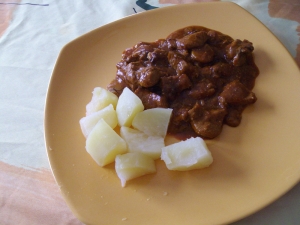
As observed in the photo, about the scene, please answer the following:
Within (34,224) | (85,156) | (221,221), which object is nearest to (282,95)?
(221,221)

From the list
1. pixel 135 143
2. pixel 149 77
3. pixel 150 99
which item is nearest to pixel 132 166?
pixel 135 143

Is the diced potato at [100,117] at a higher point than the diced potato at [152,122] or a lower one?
lower

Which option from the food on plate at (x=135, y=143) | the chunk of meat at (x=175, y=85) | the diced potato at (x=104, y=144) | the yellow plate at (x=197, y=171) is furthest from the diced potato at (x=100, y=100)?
the chunk of meat at (x=175, y=85)

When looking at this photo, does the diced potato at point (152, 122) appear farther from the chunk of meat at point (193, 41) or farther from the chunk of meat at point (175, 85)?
the chunk of meat at point (193, 41)

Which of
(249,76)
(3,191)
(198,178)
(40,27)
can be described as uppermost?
(249,76)

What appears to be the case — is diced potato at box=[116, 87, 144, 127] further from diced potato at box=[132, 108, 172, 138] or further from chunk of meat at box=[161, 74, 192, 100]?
chunk of meat at box=[161, 74, 192, 100]

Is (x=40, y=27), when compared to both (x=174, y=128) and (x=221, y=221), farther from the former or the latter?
(x=221, y=221)
